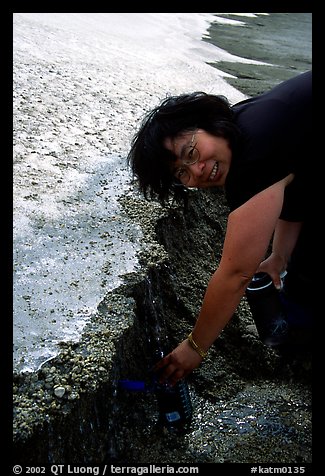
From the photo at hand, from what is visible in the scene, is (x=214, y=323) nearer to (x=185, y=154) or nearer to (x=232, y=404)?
(x=185, y=154)

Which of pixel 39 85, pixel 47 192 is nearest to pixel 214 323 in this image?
pixel 47 192

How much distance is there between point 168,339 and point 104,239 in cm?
52

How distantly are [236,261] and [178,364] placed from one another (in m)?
0.48

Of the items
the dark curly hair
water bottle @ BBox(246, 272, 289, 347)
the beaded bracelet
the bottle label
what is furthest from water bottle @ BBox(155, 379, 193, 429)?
the dark curly hair

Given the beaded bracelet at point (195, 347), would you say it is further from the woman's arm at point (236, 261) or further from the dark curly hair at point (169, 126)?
the dark curly hair at point (169, 126)

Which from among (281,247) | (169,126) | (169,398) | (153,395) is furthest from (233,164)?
(153,395)

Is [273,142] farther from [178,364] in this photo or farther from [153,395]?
[153,395]

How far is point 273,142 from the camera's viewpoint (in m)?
1.75

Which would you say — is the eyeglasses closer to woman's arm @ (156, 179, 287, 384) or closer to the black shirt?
the black shirt

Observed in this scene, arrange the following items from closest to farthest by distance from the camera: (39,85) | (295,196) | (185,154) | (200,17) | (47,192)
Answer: (185,154), (295,196), (47,192), (39,85), (200,17)

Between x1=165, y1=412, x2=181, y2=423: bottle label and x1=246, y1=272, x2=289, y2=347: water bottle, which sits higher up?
x1=246, y1=272, x2=289, y2=347: water bottle

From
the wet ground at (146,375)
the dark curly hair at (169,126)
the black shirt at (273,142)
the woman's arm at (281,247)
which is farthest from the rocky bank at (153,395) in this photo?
the black shirt at (273,142)

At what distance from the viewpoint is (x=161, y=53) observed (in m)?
5.28

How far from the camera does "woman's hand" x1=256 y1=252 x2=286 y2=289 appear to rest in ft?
8.10
